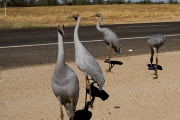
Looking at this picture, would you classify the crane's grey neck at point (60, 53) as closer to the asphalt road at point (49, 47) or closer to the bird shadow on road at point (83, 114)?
the bird shadow on road at point (83, 114)

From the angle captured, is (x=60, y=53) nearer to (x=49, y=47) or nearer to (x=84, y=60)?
(x=84, y=60)

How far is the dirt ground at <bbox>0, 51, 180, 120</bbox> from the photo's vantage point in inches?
282

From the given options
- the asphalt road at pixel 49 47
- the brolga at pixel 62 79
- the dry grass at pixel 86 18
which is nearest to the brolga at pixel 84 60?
the brolga at pixel 62 79

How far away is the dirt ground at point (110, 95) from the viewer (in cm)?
716

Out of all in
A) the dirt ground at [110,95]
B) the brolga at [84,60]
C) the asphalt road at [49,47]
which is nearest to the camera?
the brolga at [84,60]

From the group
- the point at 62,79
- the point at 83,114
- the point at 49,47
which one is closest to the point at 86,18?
the point at 49,47

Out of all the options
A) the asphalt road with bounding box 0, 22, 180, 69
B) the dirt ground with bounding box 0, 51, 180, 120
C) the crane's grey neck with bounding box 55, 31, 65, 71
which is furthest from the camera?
the asphalt road with bounding box 0, 22, 180, 69

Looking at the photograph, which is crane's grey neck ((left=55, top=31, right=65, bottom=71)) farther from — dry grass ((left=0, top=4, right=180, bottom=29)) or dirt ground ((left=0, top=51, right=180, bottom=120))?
dry grass ((left=0, top=4, right=180, bottom=29))

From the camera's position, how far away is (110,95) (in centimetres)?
833

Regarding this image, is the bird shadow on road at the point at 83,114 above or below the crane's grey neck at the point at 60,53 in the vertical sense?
below

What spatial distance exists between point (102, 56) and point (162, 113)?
5925 millimetres

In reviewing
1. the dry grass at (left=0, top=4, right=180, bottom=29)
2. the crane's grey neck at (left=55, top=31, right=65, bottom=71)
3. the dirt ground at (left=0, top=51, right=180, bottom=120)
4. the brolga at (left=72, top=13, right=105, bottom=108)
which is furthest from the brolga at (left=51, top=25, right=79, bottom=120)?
the dry grass at (left=0, top=4, right=180, bottom=29)

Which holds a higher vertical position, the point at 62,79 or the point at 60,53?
the point at 60,53

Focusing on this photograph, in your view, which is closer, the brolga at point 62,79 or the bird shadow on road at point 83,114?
the brolga at point 62,79
